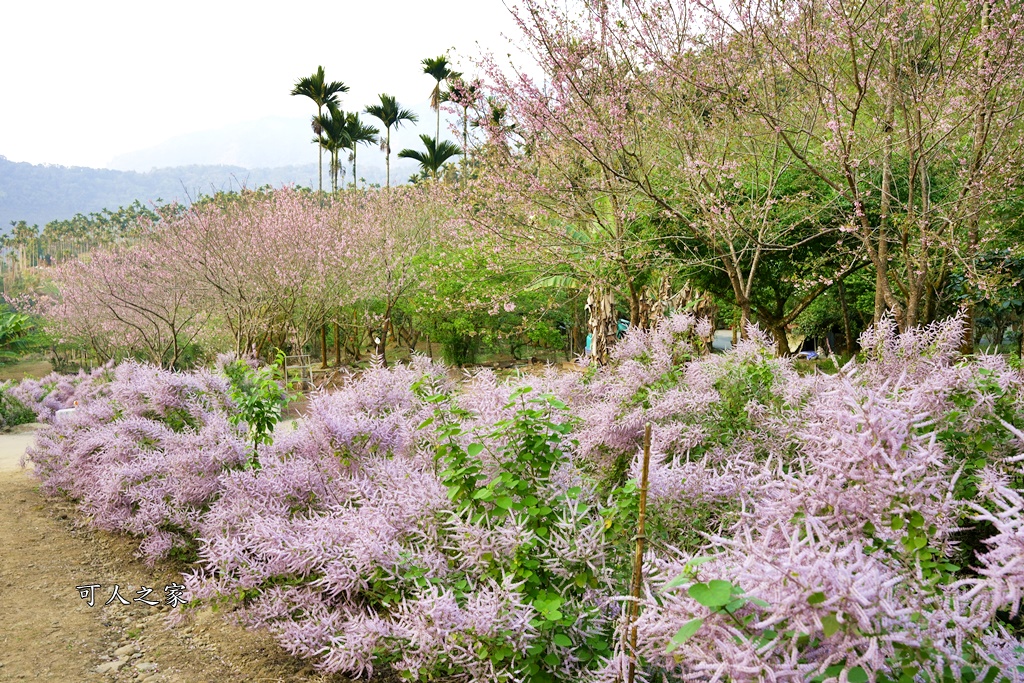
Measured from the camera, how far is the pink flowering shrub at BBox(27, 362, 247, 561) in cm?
452

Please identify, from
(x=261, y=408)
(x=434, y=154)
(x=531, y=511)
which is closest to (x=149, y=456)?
(x=261, y=408)

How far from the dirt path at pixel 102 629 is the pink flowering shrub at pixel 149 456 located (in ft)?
0.73

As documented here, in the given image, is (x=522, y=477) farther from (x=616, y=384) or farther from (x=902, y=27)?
(x=902, y=27)

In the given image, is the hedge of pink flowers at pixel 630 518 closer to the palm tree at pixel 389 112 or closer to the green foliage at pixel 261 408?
the green foliage at pixel 261 408

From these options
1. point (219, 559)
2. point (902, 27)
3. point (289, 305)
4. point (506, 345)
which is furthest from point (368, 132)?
point (219, 559)

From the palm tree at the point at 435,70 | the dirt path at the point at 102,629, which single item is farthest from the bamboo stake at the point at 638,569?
the palm tree at the point at 435,70

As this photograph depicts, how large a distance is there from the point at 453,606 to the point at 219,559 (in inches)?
53.0

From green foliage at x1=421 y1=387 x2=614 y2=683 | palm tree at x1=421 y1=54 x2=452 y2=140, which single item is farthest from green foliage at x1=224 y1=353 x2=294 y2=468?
palm tree at x1=421 y1=54 x2=452 y2=140

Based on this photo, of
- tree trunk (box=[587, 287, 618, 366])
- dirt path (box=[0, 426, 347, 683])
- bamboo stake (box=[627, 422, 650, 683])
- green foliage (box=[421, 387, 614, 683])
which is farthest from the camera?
tree trunk (box=[587, 287, 618, 366])

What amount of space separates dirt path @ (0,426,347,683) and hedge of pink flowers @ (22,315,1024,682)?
0.20 m

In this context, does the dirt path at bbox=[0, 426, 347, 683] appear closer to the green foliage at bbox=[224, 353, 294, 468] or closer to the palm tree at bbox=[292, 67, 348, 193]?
the green foliage at bbox=[224, 353, 294, 468]

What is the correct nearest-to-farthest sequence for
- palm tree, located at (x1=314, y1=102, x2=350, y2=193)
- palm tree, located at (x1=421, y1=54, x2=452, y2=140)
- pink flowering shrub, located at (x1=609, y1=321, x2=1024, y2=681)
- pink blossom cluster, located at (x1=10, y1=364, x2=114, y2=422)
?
pink flowering shrub, located at (x1=609, y1=321, x2=1024, y2=681) → pink blossom cluster, located at (x1=10, y1=364, x2=114, y2=422) → palm tree, located at (x1=421, y1=54, x2=452, y2=140) → palm tree, located at (x1=314, y1=102, x2=350, y2=193)

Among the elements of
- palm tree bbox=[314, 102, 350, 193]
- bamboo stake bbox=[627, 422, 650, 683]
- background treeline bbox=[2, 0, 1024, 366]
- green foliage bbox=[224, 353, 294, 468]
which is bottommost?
green foliage bbox=[224, 353, 294, 468]

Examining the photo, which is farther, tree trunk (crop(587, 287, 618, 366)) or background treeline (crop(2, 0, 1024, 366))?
tree trunk (crop(587, 287, 618, 366))
